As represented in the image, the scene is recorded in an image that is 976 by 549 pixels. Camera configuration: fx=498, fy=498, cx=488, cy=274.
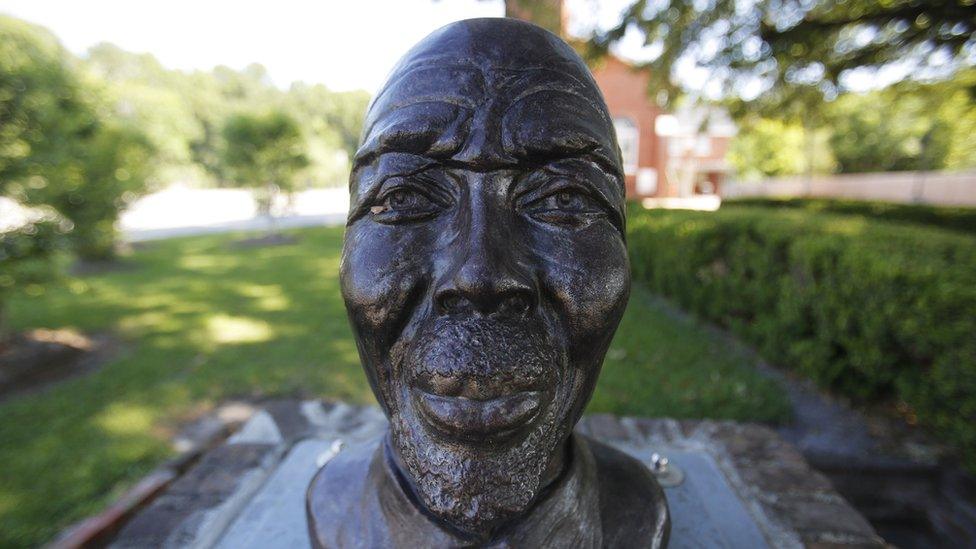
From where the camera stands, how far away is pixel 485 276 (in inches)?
45.3

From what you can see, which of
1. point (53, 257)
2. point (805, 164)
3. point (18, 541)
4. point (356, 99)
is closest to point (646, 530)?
point (18, 541)

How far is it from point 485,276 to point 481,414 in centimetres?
31

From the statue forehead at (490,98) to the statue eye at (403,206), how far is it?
0.12m

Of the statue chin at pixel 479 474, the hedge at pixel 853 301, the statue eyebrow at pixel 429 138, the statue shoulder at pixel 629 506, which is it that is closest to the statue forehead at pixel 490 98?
the statue eyebrow at pixel 429 138

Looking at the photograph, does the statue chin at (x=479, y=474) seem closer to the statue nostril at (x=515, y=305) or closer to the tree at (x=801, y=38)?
the statue nostril at (x=515, y=305)

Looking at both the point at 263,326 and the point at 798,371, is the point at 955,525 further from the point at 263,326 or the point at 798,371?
the point at 263,326

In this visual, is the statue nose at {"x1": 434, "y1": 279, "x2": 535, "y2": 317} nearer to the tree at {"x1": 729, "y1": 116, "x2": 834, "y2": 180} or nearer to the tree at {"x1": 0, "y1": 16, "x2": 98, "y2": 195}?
the tree at {"x1": 0, "y1": 16, "x2": 98, "y2": 195}

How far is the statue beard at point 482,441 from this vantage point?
1140 mm

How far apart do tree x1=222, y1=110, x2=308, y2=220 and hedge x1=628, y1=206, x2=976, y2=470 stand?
41.2 ft

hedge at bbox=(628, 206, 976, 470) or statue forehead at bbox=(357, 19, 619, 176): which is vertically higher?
statue forehead at bbox=(357, 19, 619, 176)

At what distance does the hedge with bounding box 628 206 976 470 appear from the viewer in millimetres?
3176

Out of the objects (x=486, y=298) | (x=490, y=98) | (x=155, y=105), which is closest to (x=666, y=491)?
(x=486, y=298)

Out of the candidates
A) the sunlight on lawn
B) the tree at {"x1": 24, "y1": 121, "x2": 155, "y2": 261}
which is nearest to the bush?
the tree at {"x1": 24, "y1": 121, "x2": 155, "y2": 261}

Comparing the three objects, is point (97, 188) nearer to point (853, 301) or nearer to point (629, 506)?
point (629, 506)
